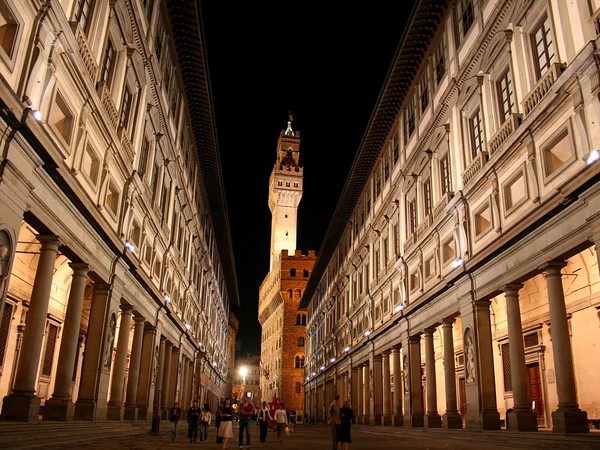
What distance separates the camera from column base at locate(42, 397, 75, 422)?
16906 mm

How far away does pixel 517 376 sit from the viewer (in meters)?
17.9

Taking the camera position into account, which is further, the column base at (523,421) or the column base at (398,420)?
the column base at (398,420)

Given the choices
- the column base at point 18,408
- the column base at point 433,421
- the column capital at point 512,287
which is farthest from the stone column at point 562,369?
the column base at point 18,408

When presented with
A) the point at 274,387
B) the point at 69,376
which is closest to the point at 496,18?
the point at 69,376

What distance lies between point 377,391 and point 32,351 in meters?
27.5

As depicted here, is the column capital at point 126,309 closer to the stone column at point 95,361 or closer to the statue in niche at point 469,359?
the stone column at point 95,361

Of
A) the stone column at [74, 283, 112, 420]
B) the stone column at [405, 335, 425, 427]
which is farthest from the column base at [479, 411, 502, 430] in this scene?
the stone column at [74, 283, 112, 420]

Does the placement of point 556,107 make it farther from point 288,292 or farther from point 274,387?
point 274,387

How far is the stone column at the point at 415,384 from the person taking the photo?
2841 centimetres

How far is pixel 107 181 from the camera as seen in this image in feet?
65.5

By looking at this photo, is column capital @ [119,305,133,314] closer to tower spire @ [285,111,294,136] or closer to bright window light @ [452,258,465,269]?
bright window light @ [452,258,465,269]

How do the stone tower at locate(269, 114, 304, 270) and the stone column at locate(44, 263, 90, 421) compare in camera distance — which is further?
the stone tower at locate(269, 114, 304, 270)

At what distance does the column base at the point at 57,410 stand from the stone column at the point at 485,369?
14.1 meters

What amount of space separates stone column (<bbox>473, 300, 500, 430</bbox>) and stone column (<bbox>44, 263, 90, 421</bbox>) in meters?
14.1
